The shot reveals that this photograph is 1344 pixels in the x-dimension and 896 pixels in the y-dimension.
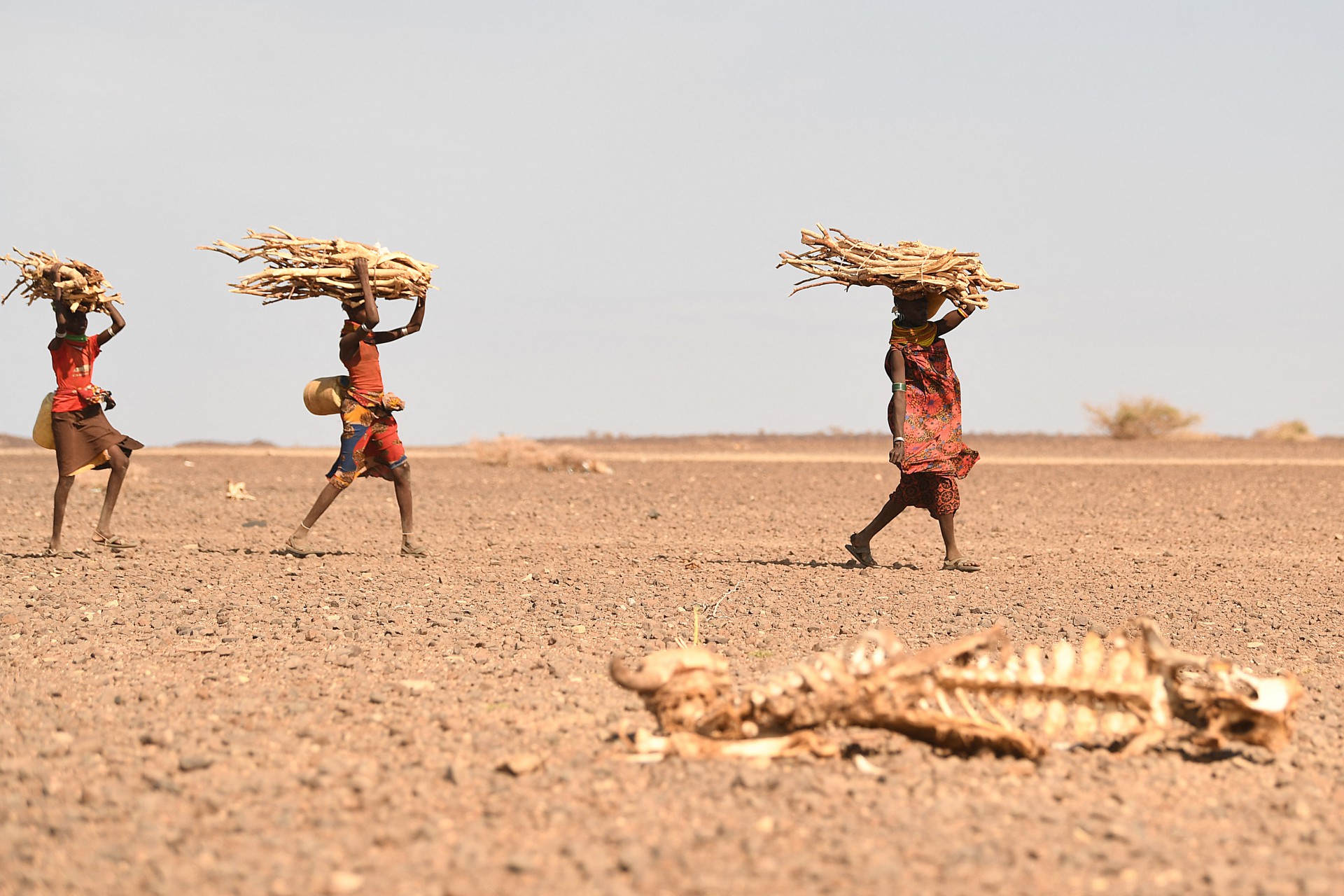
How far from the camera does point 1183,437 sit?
1479 inches

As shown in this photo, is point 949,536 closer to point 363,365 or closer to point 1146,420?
point 363,365

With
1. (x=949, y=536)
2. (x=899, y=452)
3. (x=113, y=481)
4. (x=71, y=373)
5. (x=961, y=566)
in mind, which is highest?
(x=71, y=373)

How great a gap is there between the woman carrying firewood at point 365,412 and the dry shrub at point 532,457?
38.4 ft

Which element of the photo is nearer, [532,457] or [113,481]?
[113,481]

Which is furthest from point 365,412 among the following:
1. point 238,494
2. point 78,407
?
point 238,494

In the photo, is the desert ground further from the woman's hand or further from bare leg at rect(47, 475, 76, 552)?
the woman's hand

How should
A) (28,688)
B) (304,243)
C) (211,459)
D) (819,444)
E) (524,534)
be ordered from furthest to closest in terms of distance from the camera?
(819,444) → (211,459) → (524,534) → (304,243) → (28,688)

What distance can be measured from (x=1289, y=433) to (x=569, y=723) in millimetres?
40798

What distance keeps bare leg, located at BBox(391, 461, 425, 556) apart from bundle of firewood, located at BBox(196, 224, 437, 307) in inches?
60.5

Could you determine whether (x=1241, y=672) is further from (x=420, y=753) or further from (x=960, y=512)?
(x=960, y=512)

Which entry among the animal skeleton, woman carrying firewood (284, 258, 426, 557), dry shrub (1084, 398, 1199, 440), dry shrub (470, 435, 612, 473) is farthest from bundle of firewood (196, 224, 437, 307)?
dry shrub (1084, 398, 1199, 440)

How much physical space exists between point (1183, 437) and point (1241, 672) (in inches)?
1406

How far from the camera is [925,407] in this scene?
9.91 metres

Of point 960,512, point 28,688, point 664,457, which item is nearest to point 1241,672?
point 28,688
